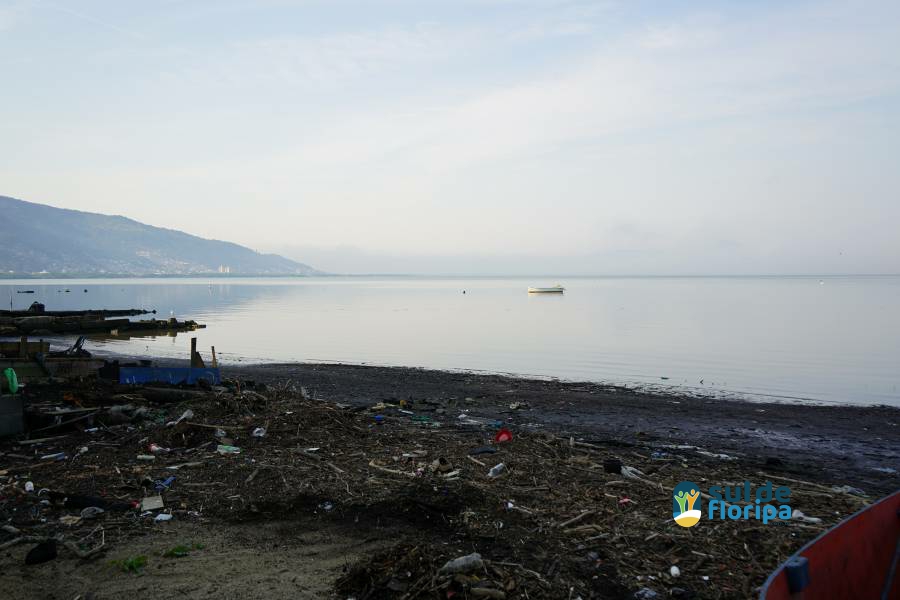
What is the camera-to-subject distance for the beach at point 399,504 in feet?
17.3

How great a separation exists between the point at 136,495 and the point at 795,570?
704 cm

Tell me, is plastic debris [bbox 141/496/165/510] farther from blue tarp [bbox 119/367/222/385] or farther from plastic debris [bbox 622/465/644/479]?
blue tarp [bbox 119/367/222/385]

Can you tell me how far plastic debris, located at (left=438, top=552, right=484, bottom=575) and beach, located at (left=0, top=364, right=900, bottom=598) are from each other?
0.15 ft

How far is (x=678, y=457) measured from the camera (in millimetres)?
10758

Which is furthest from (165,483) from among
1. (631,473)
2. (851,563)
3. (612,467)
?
(851,563)

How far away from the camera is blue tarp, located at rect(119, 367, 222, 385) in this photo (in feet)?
45.6

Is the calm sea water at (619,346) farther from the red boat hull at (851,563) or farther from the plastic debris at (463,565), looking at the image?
the plastic debris at (463,565)

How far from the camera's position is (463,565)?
16.8 ft

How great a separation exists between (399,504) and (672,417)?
35.7 ft

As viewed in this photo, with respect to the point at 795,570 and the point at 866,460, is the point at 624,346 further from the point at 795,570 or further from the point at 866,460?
the point at 795,570

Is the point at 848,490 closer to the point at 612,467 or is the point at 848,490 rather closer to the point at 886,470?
the point at 886,470

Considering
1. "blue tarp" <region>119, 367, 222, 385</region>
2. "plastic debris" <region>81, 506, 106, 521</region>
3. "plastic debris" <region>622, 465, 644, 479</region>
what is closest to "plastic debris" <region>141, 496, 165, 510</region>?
"plastic debris" <region>81, 506, 106, 521</region>

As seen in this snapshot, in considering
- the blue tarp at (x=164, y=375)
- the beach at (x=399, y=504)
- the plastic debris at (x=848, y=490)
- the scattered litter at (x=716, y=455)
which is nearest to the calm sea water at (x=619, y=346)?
the blue tarp at (x=164, y=375)

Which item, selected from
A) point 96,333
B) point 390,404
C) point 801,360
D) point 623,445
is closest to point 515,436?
point 623,445
